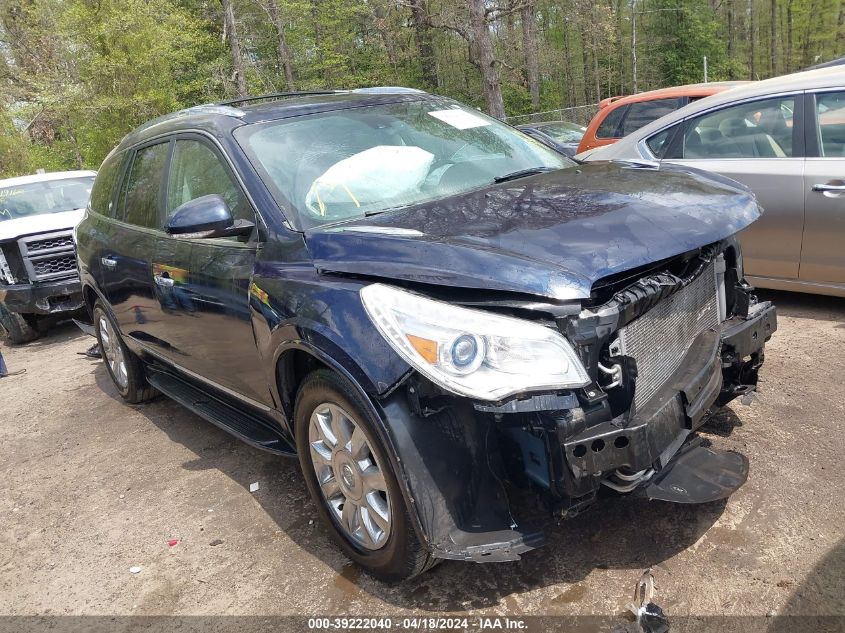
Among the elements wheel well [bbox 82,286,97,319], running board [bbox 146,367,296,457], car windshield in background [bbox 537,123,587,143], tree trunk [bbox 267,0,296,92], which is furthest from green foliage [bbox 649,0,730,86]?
running board [bbox 146,367,296,457]

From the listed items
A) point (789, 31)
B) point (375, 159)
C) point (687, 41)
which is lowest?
point (375, 159)

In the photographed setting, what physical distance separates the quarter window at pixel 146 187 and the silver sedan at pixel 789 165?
292cm

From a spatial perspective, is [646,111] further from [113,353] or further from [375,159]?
[113,353]

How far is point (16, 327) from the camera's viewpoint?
8.28 meters

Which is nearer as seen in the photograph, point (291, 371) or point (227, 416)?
point (291, 371)

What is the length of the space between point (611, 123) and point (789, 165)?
479 cm

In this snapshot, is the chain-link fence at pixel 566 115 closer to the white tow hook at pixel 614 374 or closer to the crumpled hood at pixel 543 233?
the crumpled hood at pixel 543 233

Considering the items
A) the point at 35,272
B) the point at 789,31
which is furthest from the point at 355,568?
the point at 789,31

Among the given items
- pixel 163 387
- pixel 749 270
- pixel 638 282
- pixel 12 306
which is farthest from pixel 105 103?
pixel 638 282

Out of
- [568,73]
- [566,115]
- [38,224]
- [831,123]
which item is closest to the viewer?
[831,123]

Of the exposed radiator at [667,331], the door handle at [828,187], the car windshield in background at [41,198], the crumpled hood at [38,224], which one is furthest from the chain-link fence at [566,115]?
the exposed radiator at [667,331]

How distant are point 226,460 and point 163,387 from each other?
29.9 inches

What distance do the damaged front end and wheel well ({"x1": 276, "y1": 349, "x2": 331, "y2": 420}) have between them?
60 centimetres

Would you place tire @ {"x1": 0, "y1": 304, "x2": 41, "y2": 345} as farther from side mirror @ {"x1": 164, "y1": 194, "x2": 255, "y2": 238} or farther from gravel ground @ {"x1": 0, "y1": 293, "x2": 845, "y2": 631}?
side mirror @ {"x1": 164, "y1": 194, "x2": 255, "y2": 238}
